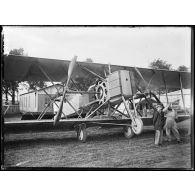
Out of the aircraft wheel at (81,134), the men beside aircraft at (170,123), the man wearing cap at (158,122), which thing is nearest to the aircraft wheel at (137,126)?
the man wearing cap at (158,122)

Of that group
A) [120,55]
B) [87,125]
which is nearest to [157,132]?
[87,125]

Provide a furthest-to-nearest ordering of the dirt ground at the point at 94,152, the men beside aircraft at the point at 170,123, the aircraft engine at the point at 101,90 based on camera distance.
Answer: the aircraft engine at the point at 101,90, the men beside aircraft at the point at 170,123, the dirt ground at the point at 94,152

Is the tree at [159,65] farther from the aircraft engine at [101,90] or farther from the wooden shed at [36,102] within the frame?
the wooden shed at [36,102]

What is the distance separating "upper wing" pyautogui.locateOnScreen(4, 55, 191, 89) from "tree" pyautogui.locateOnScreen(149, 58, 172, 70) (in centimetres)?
5

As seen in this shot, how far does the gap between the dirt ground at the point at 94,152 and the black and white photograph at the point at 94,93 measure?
0.01 m

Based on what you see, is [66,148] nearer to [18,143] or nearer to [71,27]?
[18,143]

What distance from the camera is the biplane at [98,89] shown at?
2.64 meters

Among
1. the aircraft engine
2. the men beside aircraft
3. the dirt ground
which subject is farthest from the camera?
the aircraft engine

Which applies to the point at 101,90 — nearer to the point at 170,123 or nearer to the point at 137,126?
the point at 137,126

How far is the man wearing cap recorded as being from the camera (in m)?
2.66

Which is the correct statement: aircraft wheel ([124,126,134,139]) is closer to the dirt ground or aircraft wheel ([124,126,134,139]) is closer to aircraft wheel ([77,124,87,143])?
the dirt ground

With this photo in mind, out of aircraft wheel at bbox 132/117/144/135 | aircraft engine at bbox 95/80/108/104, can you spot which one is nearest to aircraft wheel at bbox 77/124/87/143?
aircraft engine at bbox 95/80/108/104

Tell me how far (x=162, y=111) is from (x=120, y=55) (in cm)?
93

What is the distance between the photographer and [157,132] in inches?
106
